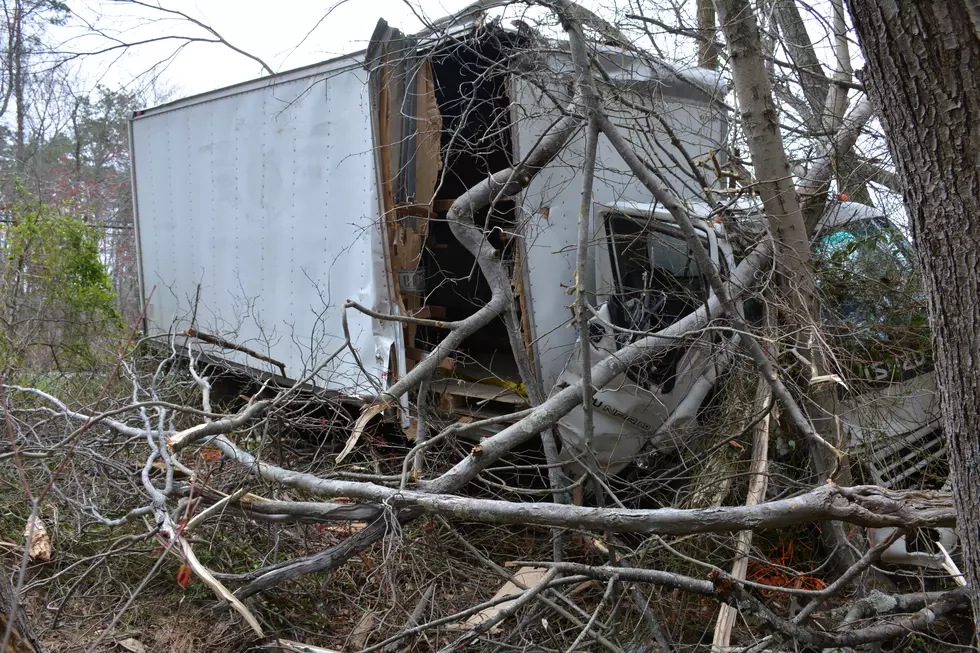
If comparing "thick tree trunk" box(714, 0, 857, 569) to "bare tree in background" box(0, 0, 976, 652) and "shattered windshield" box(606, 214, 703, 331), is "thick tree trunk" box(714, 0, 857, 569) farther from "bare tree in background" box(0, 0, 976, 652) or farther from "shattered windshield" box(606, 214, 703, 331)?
"shattered windshield" box(606, 214, 703, 331)

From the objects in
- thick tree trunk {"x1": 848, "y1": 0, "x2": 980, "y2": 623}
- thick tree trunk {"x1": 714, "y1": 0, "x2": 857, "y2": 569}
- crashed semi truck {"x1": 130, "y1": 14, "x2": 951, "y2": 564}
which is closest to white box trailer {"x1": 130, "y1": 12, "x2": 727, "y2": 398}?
crashed semi truck {"x1": 130, "y1": 14, "x2": 951, "y2": 564}

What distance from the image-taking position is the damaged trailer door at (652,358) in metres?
4.61

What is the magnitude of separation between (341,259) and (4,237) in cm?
513

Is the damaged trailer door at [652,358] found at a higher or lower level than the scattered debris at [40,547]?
higher

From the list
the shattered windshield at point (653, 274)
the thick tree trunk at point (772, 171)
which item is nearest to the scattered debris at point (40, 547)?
the shattered windshield at point (653, 274)

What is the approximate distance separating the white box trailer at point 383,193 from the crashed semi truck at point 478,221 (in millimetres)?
18

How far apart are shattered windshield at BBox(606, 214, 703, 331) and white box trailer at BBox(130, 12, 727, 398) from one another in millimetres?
171

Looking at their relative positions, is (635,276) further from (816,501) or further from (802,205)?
(816,501)

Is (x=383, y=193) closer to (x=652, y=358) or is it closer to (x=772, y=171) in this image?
(x=652, y=358)

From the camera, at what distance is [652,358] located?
175 inches

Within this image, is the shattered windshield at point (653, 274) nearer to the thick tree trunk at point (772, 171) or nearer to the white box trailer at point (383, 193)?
the white box trailer at point (383, 193)

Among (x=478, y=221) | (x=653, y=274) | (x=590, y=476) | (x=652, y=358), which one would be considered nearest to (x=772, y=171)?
(x=653, y=274)

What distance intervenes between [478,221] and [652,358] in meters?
2.25

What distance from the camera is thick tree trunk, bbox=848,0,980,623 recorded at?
70.3 inches
